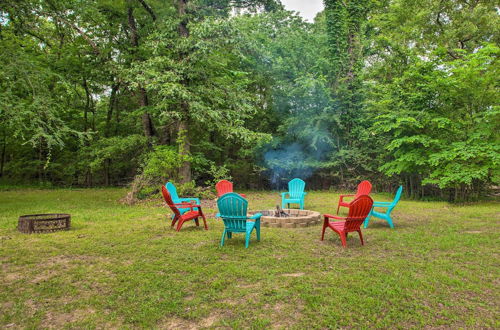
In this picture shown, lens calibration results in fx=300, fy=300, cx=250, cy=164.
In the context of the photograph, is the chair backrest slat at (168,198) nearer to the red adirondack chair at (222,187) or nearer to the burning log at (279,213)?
the red adirondack chair at (222,187)

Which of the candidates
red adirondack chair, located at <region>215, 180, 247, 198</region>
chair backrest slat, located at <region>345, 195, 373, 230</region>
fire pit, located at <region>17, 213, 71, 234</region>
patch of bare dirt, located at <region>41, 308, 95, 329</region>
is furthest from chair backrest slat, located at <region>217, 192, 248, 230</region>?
fire pit, located at <region>17, 213, 71, 234</region>

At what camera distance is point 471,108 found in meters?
8.97

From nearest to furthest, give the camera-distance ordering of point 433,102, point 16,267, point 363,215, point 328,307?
point 328,307
point 16,267
point 363,215
point 433,102

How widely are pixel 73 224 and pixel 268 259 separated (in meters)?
4.36

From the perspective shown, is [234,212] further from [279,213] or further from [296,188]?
[296,188]

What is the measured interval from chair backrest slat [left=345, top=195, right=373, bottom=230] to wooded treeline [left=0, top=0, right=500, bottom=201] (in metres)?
5.49

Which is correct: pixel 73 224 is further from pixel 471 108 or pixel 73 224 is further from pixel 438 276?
pixel 471 108

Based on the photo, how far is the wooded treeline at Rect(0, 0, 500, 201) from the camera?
323 inches

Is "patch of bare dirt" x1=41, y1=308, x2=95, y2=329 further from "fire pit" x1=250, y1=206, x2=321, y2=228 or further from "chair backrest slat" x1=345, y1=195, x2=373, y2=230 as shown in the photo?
"fire pit" x1=250, y1=206, x2=321, y2=228

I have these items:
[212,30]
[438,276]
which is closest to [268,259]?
[438,276]

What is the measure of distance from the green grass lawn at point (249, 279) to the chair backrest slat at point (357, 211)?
36 cm

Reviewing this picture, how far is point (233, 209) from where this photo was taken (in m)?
4.25

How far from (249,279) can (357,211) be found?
1.96 meters

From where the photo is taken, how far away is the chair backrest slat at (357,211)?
164 inches
